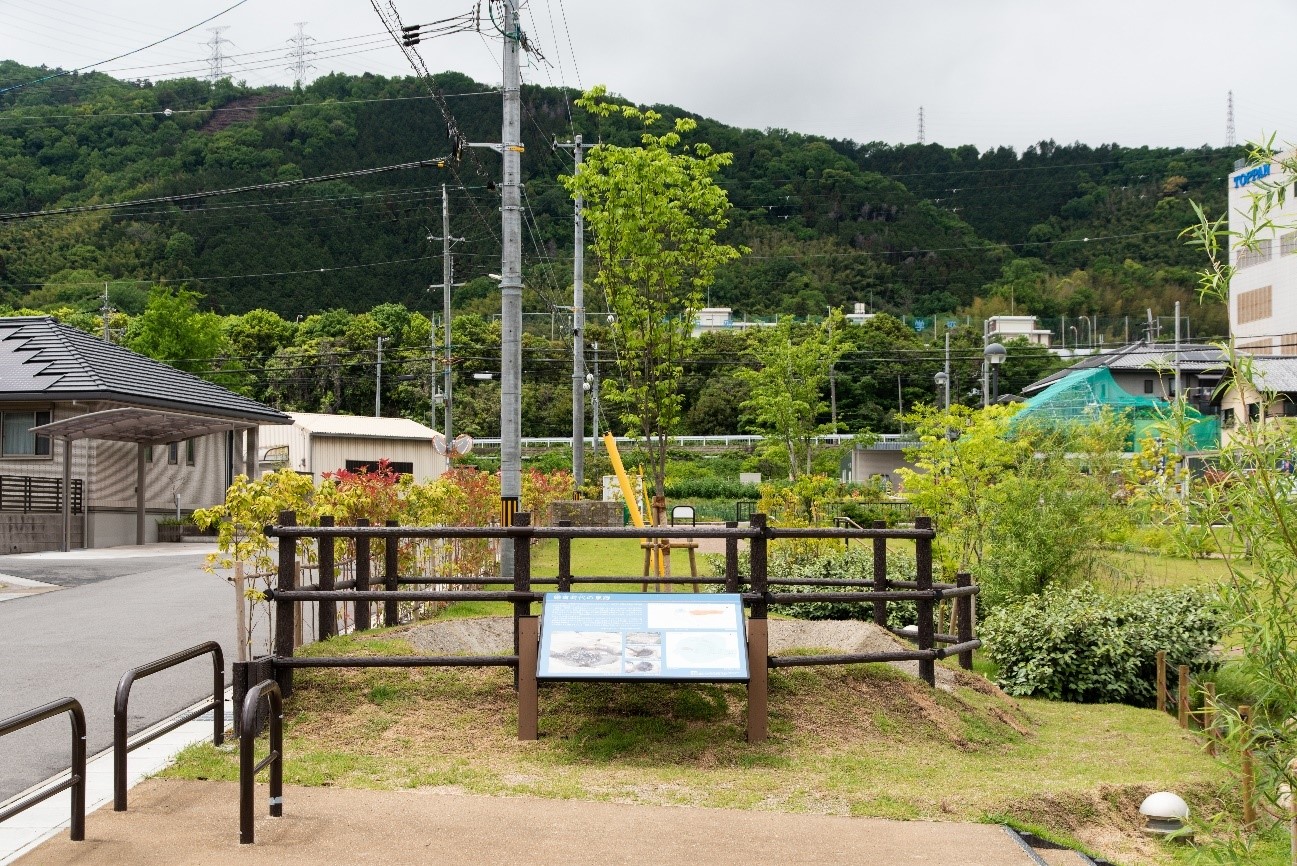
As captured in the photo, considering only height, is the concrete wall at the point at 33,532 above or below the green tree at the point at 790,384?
below

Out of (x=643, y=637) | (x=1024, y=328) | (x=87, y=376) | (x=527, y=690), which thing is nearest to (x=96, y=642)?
(x=527, y=690)

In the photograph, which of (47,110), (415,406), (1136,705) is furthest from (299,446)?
(47,110)

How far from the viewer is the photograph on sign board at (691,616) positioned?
8.30 m

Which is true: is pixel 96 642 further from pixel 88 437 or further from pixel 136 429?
pixel 136 429

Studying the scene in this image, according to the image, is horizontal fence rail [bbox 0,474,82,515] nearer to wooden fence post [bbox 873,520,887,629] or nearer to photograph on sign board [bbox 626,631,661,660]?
wooden fence post [bbox 873,520,887,629]

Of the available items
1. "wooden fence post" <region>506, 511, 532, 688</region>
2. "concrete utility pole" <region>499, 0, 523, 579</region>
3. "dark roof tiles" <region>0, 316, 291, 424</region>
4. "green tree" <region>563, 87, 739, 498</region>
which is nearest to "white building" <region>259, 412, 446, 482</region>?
"dark roof tiles" <region>0, 316, 291, 424</region>

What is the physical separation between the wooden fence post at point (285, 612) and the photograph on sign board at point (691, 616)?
2.42 meters

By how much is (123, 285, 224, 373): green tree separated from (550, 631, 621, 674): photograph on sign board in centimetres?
5481

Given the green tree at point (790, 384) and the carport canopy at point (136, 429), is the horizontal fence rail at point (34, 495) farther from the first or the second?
the green tree at point (790, 384)

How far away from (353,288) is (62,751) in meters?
81.1

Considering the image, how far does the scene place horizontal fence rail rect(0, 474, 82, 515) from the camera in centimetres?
2809

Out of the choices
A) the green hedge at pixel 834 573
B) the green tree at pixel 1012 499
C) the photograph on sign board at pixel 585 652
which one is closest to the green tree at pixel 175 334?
the green hedge at pixel 834 573

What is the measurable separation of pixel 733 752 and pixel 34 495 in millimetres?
25114

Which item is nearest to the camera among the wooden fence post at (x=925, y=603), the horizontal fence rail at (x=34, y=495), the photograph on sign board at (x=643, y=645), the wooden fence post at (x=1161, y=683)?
the photograph on sign board at (x=643, y=645)
